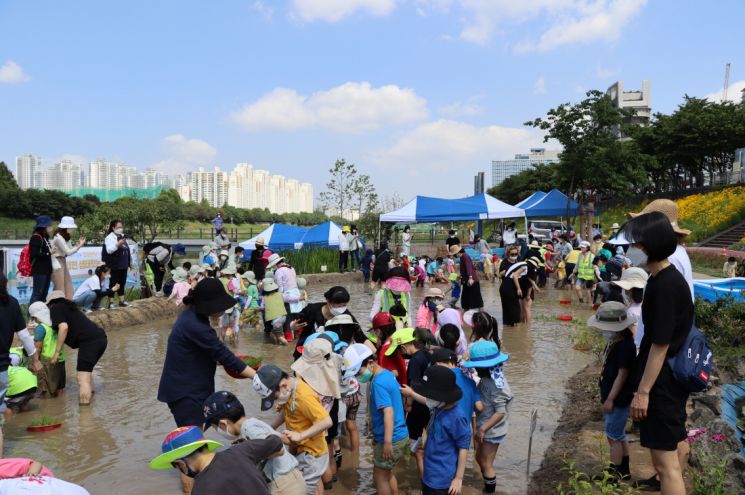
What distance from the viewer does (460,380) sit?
4070 mm

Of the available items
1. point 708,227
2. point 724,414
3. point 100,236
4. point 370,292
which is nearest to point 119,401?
point 724,414

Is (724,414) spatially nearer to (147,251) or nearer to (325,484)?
(325,484)

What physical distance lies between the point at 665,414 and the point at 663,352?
1.10 ft

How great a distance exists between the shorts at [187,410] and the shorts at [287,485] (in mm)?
1278

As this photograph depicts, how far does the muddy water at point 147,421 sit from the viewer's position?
4.83 metres

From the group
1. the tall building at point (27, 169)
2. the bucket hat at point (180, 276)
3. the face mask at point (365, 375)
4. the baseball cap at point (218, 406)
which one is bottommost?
the face mask at point (365, 375)

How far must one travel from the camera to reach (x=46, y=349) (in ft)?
21.9

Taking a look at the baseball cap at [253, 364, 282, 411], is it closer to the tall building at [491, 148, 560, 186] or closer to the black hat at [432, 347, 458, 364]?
the black hat at [432, 347, 458, 364]

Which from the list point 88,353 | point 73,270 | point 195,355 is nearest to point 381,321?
point 195,355

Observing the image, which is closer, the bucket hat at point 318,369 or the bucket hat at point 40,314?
the bucket hat at point 318,369

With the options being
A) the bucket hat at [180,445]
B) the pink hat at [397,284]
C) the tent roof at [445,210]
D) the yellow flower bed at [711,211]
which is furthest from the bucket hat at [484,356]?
the yellow flower bed at [711,211]

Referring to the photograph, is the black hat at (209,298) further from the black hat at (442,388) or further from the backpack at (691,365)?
the backpack at (691,365)

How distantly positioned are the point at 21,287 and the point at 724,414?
431 inches

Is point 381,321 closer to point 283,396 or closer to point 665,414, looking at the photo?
point 283,396
